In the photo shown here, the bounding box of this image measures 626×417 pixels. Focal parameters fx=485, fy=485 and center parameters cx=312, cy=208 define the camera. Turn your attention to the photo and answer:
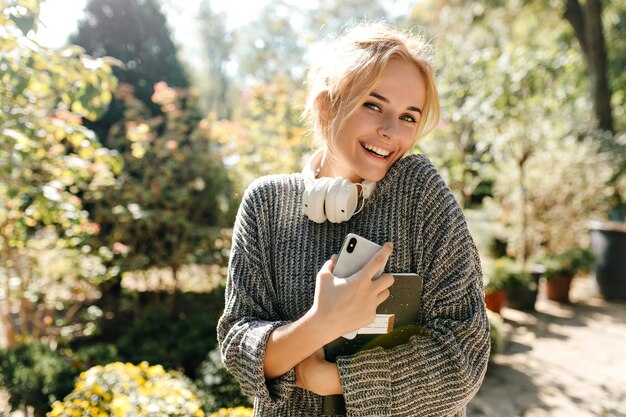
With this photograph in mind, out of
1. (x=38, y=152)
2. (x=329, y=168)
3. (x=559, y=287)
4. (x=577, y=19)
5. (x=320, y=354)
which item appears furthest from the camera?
(x=577, y=19)

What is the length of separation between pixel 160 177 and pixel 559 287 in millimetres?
5692

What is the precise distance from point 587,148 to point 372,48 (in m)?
8.07

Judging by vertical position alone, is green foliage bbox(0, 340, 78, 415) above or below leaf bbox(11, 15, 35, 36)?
below

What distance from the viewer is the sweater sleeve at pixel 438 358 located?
41.0 inches

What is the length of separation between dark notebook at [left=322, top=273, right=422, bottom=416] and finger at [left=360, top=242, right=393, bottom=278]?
7 cm

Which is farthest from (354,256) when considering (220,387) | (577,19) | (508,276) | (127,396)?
(577,19)

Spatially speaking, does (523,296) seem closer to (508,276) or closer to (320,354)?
(508,276)

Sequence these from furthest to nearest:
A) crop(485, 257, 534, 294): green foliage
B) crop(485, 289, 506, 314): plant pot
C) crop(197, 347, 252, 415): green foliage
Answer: crop(485, 257, 534, 294): green foliage → crop(485, 289, 506, 314): plant pot → crop(197, 347, 252, 415): green foliage

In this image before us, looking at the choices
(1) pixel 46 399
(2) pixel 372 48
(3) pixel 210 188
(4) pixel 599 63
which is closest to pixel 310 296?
(2) pixel 372 48

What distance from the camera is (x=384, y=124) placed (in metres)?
1.19

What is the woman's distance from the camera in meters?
1.04

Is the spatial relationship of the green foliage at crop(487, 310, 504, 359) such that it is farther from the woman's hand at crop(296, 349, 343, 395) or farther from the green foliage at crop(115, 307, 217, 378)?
the woman's hand at crop(296, 349, 343, 395)

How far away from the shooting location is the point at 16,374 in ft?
10.6

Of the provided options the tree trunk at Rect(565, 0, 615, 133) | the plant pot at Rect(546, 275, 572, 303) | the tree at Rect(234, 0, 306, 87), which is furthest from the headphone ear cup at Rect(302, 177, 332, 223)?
the tree at Rect(234, 0, 306, 87)
